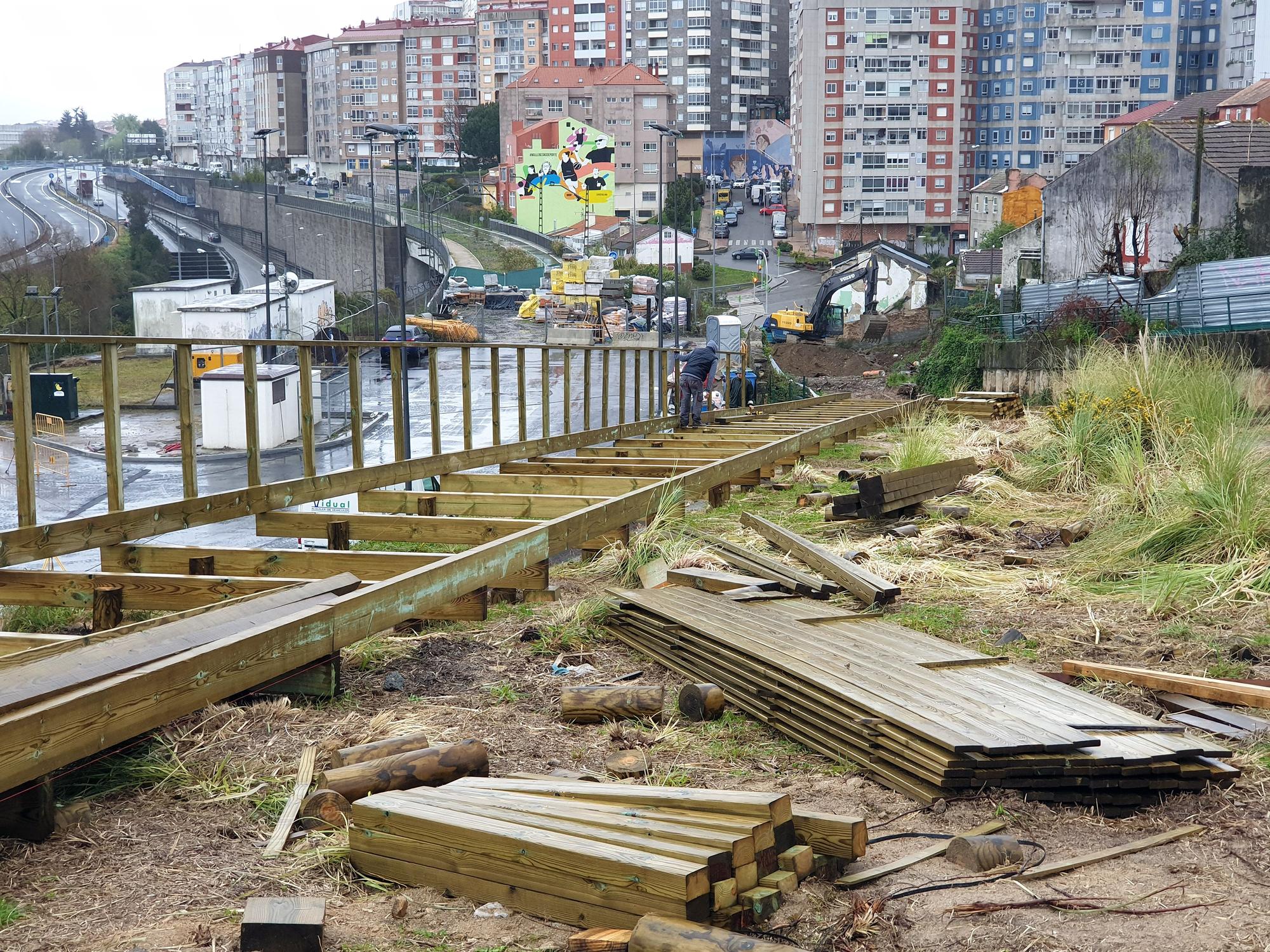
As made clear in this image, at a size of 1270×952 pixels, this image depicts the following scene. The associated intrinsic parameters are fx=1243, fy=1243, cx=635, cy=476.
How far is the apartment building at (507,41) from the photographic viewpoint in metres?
159

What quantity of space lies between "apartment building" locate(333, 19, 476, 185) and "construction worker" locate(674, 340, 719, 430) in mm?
147895

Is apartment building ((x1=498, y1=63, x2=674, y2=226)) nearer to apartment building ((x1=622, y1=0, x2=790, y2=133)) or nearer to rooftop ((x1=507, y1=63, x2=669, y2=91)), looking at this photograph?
rooftop ((x1=507, y1=63, x2=669, y2=91))

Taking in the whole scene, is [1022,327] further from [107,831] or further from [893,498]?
[107,831]

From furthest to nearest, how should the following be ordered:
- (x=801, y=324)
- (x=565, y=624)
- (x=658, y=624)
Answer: (x=801, y=324), (x=565, y=624), (x=658, y=624)

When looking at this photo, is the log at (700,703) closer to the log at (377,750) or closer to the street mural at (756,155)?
the log at (377,750)

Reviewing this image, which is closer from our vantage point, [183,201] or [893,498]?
[893,498]

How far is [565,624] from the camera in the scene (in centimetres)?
699

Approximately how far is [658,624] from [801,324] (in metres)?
55.7

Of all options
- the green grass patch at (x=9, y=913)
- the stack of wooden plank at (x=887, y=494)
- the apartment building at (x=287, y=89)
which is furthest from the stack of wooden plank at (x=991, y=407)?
the apartment building at (x=287, y=89)

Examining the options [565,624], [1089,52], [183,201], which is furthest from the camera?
[183,201]

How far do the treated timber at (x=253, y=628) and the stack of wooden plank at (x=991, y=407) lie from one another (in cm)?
1001

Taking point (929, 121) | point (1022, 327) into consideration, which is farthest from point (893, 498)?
point (929, 121)

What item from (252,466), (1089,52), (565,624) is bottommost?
(565,624)

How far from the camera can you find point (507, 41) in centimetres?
16050
